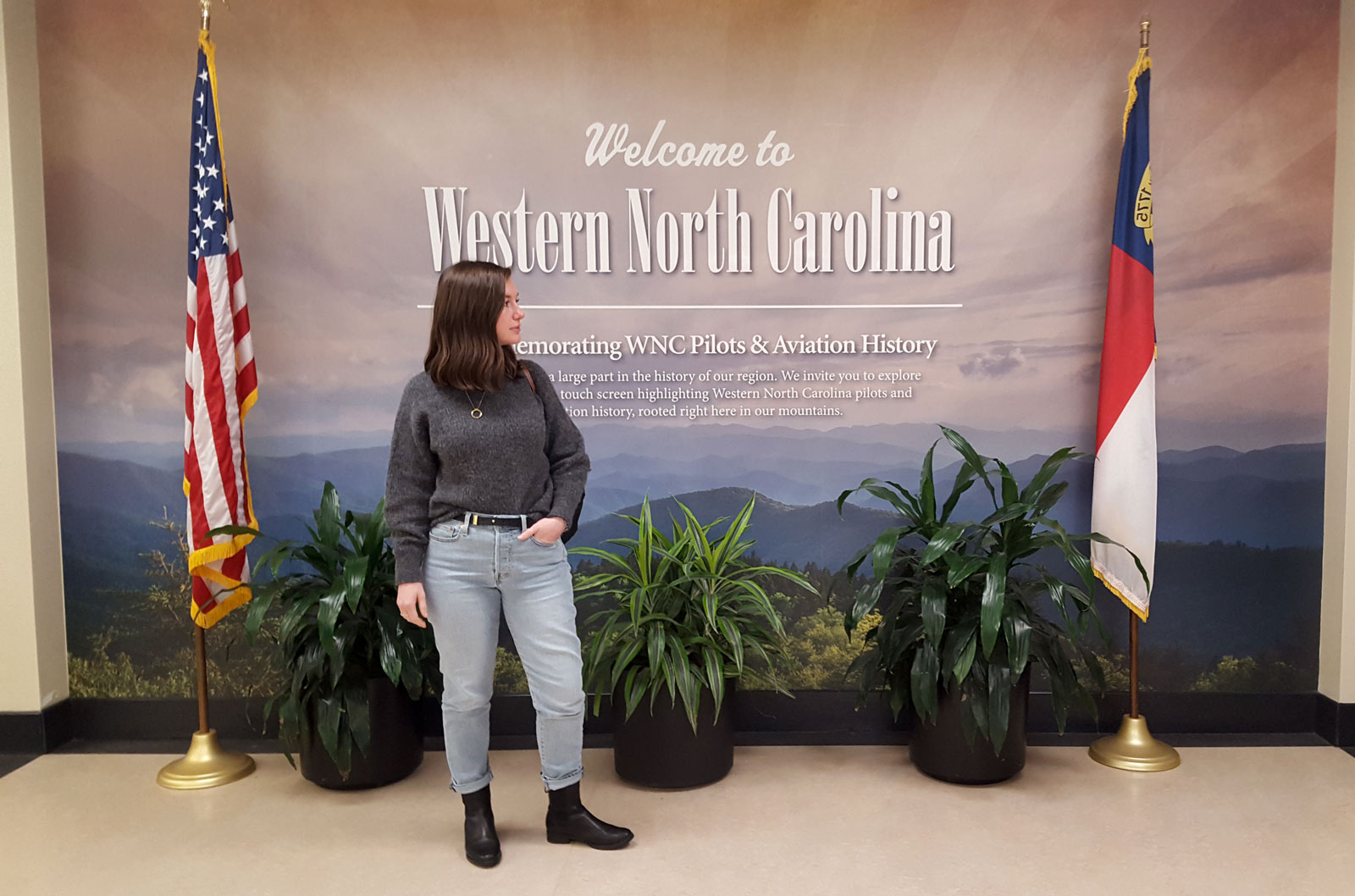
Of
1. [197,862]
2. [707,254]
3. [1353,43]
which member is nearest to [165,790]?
[197,862]

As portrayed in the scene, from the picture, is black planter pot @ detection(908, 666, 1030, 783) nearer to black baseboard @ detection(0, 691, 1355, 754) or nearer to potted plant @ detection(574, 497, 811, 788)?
black baseboard @ detection(0, 691, 1355, 754)

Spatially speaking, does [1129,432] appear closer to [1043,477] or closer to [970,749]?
[1043,477]

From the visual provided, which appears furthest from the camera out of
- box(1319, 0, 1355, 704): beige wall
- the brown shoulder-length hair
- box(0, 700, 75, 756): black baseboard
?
box(0, 700, 75, 756): black baseboard

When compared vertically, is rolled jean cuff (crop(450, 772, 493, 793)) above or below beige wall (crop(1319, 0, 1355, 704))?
below

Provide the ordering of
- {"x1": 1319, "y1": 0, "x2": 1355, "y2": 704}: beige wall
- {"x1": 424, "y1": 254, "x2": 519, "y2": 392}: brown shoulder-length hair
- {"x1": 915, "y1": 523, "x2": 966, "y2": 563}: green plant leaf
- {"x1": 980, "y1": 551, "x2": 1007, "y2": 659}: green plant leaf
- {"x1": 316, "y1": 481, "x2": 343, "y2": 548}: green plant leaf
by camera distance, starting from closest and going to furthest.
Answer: {"x1": 424, "y1": 254, "x2": 519, "y2": 392}: brown shoulder-length hair
{"x1": 980, "y1": 551, "x2": 1007, "y2": 659}: green plant leaf
{"x1": 915, "y1": 523, "x2": 966, "y2": 563}: green plant leaf
{"x1": 316, "y1": 481, "x2": 343, "y2": 548}: green plant leaf
{"x1": 1319, "y1": 0, "x2": 1355, "y2": 704}: beige wall

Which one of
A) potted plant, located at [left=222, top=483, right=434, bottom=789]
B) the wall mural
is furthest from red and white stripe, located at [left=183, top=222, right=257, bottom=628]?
the wall mural

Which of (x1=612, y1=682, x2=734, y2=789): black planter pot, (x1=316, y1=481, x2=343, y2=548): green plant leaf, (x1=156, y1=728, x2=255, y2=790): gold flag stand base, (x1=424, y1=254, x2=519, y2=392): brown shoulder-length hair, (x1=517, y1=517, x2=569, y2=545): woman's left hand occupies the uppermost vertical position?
(x1=424, y1=254, x2=519, y2=392): brown shoulder-length hair

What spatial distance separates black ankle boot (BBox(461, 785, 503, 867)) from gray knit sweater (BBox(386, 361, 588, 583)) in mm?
615

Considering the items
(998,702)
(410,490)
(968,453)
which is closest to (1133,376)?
(968,453)

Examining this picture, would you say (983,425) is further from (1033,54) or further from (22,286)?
(22,286)

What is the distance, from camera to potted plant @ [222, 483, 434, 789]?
2.61 m

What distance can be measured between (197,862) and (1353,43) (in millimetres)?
4243

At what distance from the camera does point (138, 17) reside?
3004 millimetres

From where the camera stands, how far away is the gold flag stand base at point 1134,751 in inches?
111
